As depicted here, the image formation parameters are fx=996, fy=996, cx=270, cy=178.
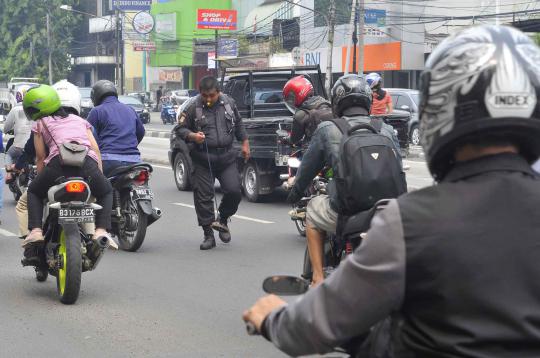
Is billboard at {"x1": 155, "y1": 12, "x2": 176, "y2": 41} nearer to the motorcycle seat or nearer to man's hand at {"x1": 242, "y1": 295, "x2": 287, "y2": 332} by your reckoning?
the motorcycle seat

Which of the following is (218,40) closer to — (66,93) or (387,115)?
(387,115)

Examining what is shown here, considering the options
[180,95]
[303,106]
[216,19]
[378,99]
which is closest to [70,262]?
[303,106]

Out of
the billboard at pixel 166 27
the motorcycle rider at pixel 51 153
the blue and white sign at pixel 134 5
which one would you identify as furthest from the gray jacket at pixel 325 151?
the billboard at pixel 166 27

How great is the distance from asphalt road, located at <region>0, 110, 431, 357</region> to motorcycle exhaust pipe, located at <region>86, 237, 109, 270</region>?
334 mm

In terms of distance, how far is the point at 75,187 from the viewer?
287 inches

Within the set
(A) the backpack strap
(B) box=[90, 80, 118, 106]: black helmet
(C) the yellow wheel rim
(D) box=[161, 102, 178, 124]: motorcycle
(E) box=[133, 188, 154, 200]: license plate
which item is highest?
(A) the backpack strap

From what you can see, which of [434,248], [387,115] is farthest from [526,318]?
[387,115]

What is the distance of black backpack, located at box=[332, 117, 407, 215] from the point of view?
516 centimetres

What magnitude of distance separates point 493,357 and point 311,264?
411 cm

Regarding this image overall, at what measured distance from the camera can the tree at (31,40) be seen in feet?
258

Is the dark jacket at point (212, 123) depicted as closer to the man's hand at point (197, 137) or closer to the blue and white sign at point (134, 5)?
the man's hand at point (197, 137)

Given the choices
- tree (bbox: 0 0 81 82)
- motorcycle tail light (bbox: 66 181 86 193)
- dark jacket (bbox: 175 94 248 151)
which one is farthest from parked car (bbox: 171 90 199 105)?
motorcycle tail light (bbox: 66 181 86 193)

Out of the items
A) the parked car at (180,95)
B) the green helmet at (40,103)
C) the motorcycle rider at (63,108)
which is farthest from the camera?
the parked car at (180,95)

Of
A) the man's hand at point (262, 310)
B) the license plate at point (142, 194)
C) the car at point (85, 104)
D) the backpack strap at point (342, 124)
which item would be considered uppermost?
the backpack strap at point (342, 124)
